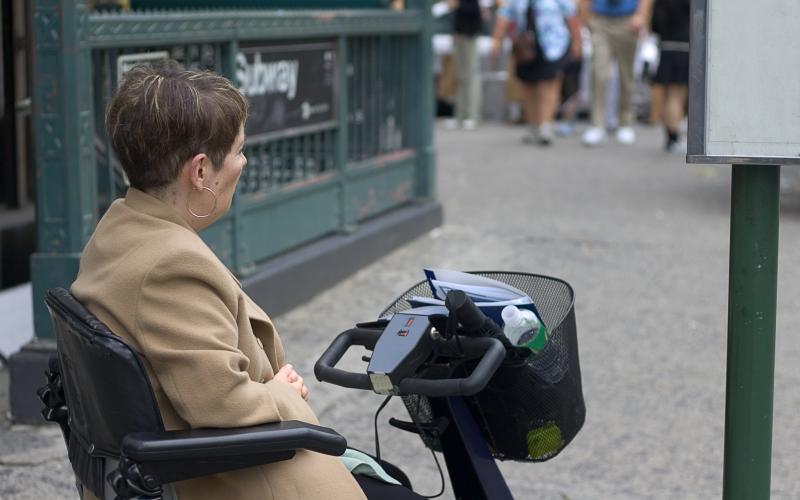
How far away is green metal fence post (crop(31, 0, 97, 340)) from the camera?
14.7 feet

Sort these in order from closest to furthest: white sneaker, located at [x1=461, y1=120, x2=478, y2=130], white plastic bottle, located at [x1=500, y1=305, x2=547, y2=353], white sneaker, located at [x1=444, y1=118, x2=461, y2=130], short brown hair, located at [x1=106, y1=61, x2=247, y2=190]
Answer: short brown hair, located at [x1=106, y1=61, x2=247, y2=190], white plastic bottle, located at [x1=500, y1=305, x2=547, y2=353], white sneaker, located at [x1=461, y1=120, x2=478, y2=130], white sneaker, located at [x1=444, y1=118, x2=461, y2=130]

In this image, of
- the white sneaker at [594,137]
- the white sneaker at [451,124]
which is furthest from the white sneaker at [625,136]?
the white sneaker at [451,124]

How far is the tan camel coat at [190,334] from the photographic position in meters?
2.19

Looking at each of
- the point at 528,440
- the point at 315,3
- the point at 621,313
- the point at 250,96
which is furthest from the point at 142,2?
the point at 528,440

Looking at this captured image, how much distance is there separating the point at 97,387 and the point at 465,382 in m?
0.65

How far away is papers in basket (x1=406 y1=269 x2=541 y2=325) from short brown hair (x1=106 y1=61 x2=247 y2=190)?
51 cm

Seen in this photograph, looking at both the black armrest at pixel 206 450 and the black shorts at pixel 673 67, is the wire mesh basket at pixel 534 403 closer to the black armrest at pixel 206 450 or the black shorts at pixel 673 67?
the black armrest at pixel 206 450

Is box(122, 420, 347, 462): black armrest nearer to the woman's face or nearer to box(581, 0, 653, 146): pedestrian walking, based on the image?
the woman's face

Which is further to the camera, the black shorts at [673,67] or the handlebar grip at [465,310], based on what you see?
the black shorts at [673,67]

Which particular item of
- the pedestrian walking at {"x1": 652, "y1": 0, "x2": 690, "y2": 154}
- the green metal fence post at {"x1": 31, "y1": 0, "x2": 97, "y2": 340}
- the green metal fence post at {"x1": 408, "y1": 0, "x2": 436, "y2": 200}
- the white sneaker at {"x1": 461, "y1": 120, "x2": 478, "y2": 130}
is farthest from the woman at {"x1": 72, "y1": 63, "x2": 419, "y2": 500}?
the white sneaker at {"x1": 461, "y1": 120, "x2": 478, "y2": 130}

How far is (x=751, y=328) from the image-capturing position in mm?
2812

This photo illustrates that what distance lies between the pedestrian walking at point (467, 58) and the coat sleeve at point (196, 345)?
1287cm

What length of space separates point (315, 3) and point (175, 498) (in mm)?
5659

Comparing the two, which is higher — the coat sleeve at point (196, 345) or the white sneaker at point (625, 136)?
the coat sleeve at point (196, 345)
